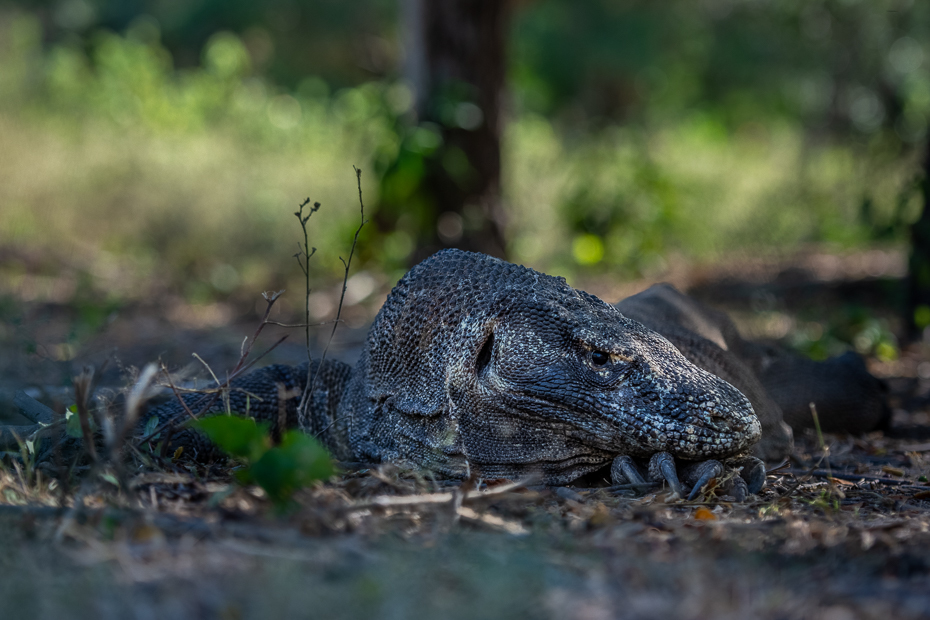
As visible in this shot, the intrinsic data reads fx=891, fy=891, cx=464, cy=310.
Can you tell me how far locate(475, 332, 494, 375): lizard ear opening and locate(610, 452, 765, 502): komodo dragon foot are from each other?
59 cm

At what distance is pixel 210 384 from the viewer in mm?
4129

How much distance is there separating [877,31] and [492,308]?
12.8 meters

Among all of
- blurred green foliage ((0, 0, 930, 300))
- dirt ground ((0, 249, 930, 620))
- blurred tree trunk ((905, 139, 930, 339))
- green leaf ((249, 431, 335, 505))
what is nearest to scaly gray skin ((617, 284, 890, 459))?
dirt ground ((0, 249, 930, 620))

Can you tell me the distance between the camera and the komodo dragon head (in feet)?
10.0

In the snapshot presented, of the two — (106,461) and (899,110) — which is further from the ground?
(899,110)

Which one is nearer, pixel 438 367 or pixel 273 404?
pixel 438 367

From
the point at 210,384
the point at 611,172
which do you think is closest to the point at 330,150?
the point at 611,172

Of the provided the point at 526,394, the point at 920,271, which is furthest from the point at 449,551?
the point at 920,271

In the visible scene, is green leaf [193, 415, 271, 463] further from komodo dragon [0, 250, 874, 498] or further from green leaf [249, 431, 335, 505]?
komodo dragon [0, 250, 874, 498]

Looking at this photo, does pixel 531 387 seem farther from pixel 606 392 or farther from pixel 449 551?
pixel 449 551

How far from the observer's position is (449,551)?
233 centimetres

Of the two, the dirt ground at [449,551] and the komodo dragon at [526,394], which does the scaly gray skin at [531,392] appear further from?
the dirt ground at [449,551]

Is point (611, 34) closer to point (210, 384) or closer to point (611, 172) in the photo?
point (611, 172)

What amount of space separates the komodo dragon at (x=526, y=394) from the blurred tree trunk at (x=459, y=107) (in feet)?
17.1
